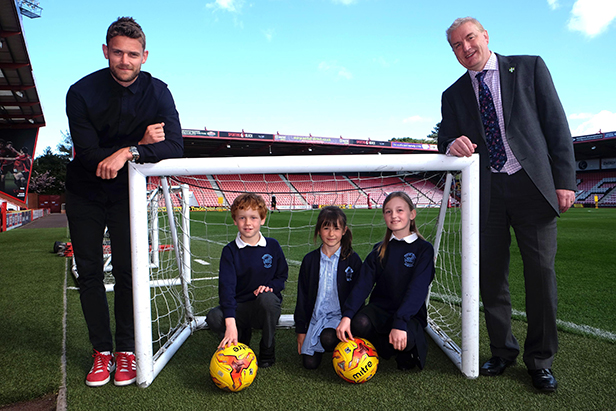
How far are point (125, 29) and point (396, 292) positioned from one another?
2.02 m

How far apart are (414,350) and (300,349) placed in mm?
643

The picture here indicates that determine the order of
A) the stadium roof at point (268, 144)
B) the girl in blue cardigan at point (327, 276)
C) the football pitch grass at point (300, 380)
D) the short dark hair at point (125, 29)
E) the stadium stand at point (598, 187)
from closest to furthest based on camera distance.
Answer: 1. the football pitch grass at point (300, 380)
2. the short dark hair at point (125, 29)
3. the girl in blue cardigan at point (327, 276)
4. the stadium roof at point (268, 144)
5. the stadium stand at point (598, 187)

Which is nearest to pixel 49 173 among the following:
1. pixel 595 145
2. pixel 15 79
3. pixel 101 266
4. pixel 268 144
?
pixel 268 144

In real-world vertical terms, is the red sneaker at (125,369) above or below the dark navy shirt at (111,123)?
below

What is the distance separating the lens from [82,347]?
251 cm

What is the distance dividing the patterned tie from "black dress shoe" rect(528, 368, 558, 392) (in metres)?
1.05

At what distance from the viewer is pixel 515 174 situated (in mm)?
2066

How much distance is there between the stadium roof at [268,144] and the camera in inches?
1080

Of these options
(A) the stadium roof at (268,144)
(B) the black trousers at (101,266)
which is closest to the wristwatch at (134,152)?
(B) the black trousers at (101,266)

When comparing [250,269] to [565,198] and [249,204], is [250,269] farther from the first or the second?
[565,198]

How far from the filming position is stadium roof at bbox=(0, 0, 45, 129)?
9.40 m

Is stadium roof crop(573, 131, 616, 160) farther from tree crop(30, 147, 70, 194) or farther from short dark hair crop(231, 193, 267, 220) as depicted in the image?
tree crop(30, 147, 70, 194)

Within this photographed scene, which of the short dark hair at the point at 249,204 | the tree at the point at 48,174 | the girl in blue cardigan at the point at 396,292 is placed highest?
the tree at the point at 48,174

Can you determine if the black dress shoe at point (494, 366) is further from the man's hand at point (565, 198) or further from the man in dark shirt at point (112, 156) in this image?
the man in dark shirt at point (112, 156)
